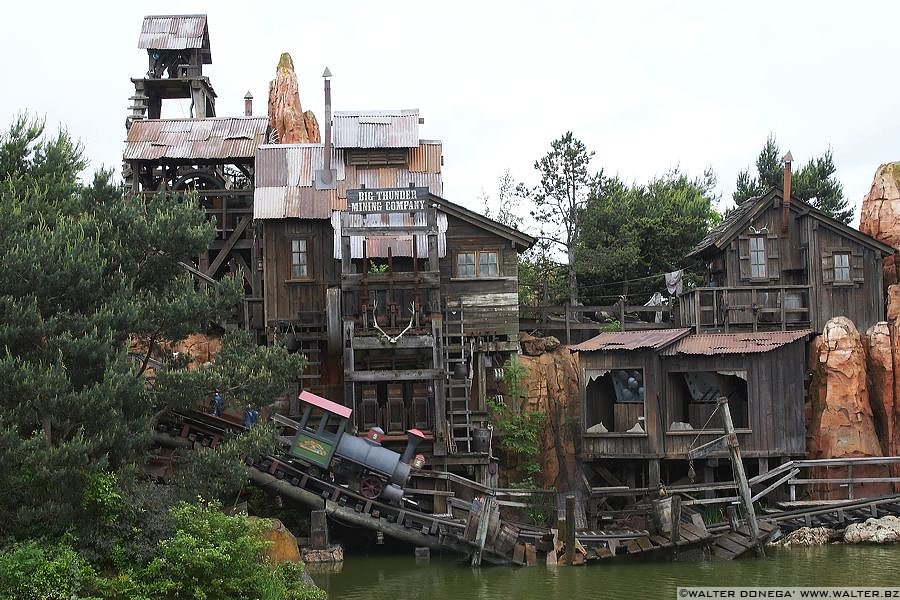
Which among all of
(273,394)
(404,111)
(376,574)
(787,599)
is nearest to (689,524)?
(787,599)

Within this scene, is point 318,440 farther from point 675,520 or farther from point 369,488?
point 675,520

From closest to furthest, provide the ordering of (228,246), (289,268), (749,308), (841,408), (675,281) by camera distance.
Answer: (841,408), (749,308), (289,268), (675,281), (228,246)

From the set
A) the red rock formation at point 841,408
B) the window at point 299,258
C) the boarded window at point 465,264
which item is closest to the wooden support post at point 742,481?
the red rock formation at point 841,408

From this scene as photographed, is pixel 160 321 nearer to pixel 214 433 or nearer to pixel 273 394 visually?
pixel 273 394

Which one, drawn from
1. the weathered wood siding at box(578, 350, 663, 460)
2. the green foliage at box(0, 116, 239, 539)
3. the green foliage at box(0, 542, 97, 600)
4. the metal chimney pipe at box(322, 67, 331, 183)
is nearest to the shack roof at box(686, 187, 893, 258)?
the weathered wood siding at box(578, 350, 663, 460)

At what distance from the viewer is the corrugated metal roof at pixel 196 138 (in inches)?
1683

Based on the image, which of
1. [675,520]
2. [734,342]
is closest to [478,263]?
[734,342]

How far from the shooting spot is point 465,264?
126 ft

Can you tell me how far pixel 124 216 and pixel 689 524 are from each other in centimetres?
1599

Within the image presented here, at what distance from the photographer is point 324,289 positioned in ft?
126

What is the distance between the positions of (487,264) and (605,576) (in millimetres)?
13714

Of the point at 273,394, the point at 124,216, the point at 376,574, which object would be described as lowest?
the point at 376,574

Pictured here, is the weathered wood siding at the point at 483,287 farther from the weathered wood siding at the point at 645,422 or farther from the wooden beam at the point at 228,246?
the wooden beam at the point at 228,246

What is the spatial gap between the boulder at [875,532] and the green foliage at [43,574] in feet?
66.6
